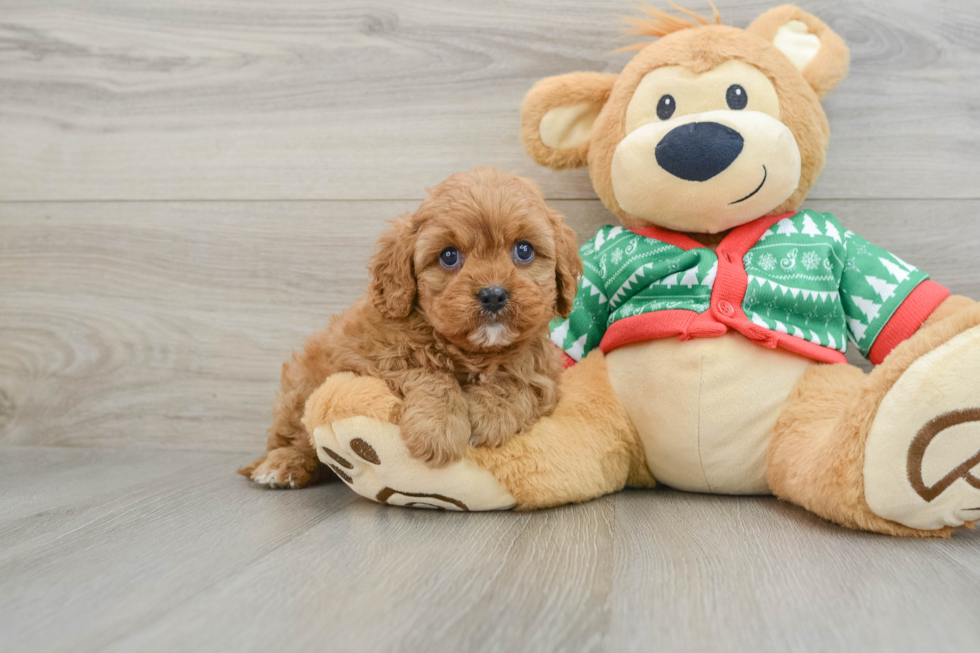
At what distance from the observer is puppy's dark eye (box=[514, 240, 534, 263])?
120 cm

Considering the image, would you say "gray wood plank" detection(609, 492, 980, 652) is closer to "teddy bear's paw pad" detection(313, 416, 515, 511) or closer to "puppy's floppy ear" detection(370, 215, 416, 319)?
"teddy bear's paw pad" detection(313, 416, 515, 511)

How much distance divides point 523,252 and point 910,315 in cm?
78

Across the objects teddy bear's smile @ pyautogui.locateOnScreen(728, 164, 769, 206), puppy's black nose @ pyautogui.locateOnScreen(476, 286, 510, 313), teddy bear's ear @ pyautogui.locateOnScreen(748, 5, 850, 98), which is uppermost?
teddy bear's ear @ pyautogui.locateOnScreen(748, 5, 850, 98)

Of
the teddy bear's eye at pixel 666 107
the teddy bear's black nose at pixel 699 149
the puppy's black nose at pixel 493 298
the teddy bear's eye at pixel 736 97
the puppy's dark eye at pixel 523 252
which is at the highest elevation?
the teddy bear's eye at pixel 736 97

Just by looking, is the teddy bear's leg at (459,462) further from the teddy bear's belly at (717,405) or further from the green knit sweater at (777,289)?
the green knit sweater at (777,289)

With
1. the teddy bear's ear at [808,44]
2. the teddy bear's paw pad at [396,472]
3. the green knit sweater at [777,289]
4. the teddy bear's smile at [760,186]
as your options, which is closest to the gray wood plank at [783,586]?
the teddy bear's paw pad at [396,472]

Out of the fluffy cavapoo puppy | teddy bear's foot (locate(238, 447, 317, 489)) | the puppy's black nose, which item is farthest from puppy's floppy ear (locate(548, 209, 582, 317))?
teddy bear's foot (locate(238, 447, 317, 489))

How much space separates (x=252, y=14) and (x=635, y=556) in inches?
66.2

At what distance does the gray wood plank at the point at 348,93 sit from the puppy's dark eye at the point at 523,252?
1.91 feet

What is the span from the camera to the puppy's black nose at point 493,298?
1.11m

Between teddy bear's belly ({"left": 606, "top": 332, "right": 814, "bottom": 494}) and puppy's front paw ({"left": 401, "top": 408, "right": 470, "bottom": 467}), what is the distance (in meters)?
0.42

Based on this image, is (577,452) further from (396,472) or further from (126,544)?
(126,544)

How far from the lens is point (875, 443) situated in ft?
3.49

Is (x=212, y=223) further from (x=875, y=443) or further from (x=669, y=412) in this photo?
(x=875, y=443)
